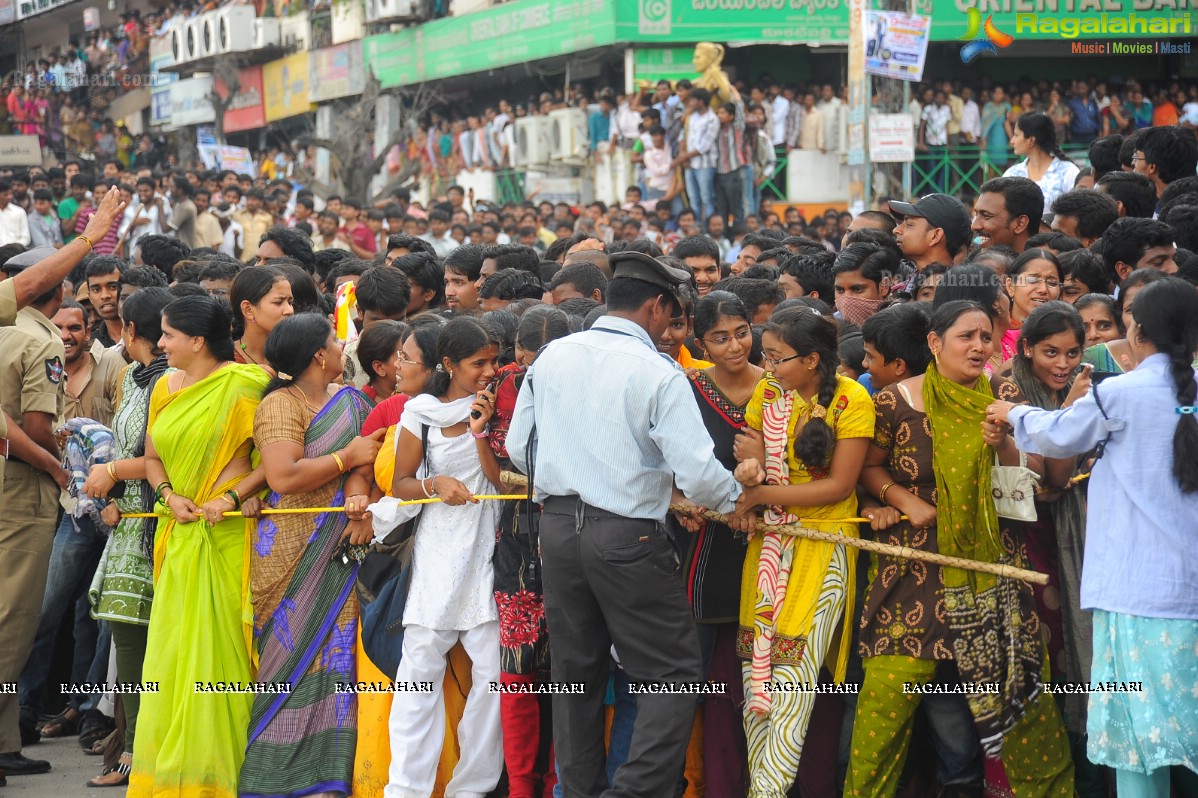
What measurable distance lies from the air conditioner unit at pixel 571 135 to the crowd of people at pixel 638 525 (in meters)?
15.7

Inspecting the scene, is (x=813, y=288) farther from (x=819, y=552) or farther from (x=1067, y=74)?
(x=1067, y=74)

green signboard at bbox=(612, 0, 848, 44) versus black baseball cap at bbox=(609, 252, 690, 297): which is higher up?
green signboard at bbox=(612, 0, 848, 44)

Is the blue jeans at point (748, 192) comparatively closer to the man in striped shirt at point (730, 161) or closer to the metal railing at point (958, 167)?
the man in striped shirt at point (730, 161)

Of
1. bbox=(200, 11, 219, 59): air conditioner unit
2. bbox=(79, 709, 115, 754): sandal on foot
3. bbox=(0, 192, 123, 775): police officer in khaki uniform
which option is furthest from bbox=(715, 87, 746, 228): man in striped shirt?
bbox=(200, 11, 219, 59): air conditioner unit

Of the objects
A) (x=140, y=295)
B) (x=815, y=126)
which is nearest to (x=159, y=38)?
(x=815, y=126)

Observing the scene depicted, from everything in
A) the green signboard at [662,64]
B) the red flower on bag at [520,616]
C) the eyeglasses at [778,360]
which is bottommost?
the red flower on bag at [520,616]

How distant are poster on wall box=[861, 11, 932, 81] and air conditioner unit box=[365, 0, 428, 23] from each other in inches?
618

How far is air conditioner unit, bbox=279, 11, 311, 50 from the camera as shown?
3144 centimetres

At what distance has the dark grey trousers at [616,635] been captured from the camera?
175 inches

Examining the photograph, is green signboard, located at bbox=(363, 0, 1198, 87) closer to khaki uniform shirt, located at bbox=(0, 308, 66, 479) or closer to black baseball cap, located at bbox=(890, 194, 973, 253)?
black baseball cap, located at bbox=(890, 194, 973, 253)

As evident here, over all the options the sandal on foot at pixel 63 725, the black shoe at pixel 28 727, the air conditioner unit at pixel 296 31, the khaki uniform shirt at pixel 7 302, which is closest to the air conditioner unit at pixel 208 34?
the air conditioner unit at pixel 296 31

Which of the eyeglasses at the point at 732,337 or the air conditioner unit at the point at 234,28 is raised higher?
the air conditioner unit at the point at 234,28

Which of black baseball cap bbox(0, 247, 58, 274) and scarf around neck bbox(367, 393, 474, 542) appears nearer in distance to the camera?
scarf around neck bbox(367, 393, 474, 542)

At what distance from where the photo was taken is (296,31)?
104 ft
